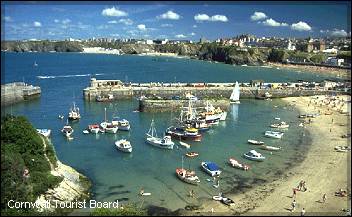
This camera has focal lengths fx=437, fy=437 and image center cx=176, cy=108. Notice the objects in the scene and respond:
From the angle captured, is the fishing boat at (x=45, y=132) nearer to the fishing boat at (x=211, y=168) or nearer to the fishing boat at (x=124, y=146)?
the fishing boat at (x=124, y=146)

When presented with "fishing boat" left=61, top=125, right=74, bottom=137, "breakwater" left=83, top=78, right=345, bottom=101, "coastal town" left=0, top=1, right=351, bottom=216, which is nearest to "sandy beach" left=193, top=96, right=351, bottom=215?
"coastal town" left=0, top=1, right=351, bottom=216

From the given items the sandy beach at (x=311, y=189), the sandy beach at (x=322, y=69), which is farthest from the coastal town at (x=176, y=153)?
the sandy beach at (x=322, y=69)

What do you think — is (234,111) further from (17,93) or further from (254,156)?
(17,93)

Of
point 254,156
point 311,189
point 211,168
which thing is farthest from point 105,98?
point 311,189

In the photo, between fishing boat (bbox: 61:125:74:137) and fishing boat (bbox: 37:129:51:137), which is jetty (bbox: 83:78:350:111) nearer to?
fishing boat (bbox: 61:125:74:137)

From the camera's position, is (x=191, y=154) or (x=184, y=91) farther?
(x=184, y=91)

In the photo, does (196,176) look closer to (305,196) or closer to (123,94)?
(305,196)
